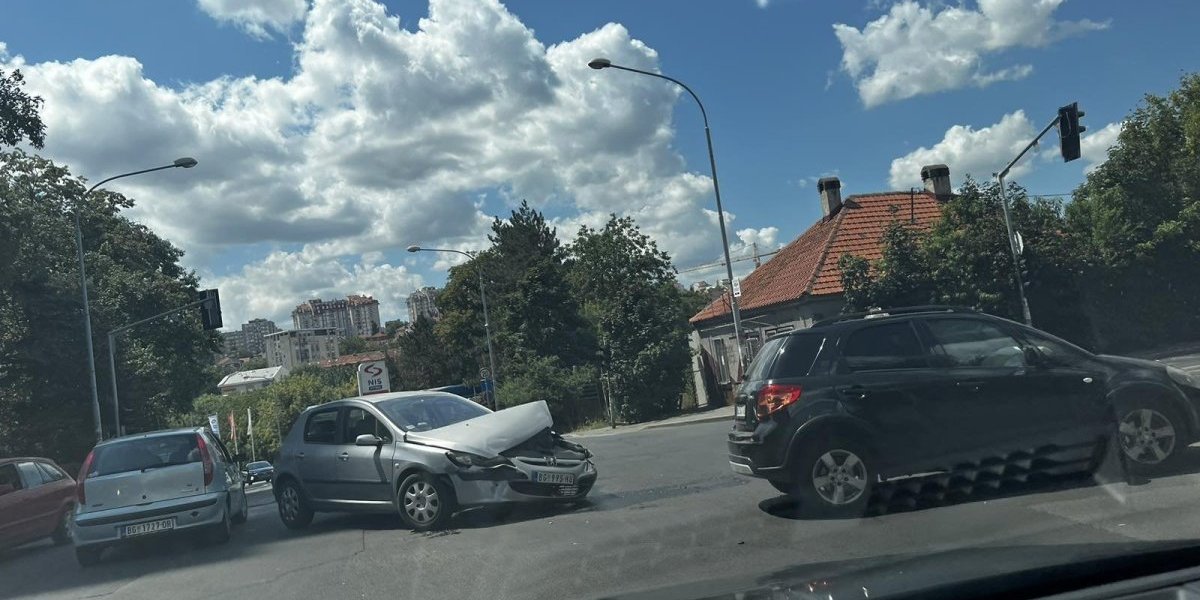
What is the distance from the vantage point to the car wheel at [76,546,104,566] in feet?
33.5

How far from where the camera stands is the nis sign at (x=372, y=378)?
25078 millimetres

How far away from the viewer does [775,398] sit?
26.9 ft

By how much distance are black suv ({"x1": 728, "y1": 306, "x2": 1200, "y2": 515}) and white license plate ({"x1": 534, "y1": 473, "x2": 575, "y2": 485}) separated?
8.03 feet

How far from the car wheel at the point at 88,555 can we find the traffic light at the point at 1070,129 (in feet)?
66.2

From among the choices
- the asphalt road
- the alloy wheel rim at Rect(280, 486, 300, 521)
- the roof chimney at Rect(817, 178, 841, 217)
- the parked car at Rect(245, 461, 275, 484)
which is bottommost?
the asphalt road

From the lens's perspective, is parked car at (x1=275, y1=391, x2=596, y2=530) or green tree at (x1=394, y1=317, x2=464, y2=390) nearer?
parked car at (x1=275, y1=391, x2=596, y2=530)

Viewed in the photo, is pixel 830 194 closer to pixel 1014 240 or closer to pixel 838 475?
pixel 1014 240

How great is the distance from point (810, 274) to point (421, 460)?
896 inches

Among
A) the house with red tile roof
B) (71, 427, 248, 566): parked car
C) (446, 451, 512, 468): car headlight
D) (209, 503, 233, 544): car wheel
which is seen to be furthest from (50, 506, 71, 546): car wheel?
the house with red tile roof

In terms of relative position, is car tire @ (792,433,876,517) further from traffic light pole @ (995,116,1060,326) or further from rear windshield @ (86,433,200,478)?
traffic light pole @ (995,116,1060,326)

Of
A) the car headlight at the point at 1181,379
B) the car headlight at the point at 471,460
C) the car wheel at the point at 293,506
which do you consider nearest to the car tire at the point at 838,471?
the car headlight at the point at 1181,379

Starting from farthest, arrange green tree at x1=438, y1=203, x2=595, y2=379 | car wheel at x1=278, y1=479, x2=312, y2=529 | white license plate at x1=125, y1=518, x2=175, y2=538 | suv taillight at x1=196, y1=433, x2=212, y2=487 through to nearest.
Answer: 1. green tree at x1=438, y1=203, x2=595, y2=379
2. car wheel at x1=278, y1=479, x2=312, y2=529
3. suv taillight at x1=196, y1=433, x2=212, y2=487
4. white license plate at x1=125, y1=518, x2=175, y2=538

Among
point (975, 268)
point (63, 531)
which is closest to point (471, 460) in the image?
point (63, 531)

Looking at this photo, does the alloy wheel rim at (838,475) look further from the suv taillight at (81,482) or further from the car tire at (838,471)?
the suv taillight at (81,482)
